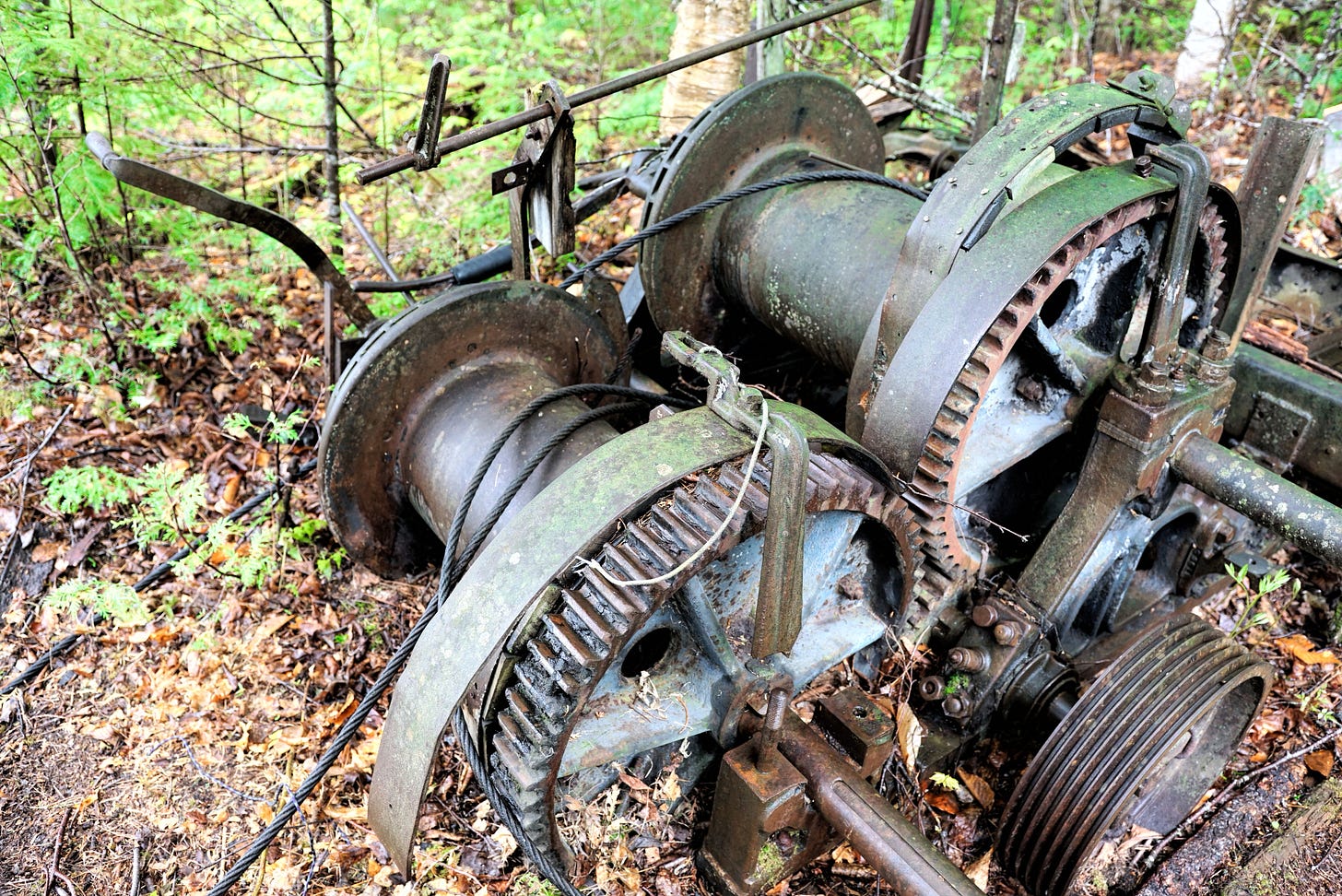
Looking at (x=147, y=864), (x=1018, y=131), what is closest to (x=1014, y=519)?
(x=1018, y=131)

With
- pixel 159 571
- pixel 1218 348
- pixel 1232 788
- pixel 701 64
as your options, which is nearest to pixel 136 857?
pixel 159 571

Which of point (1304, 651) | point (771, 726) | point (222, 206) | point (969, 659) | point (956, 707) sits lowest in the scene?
point (1304, 651)

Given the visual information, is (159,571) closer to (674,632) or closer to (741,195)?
(674,632)

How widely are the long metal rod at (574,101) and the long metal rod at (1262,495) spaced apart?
7.21ft

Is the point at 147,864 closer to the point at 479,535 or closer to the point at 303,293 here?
the point at 479,535

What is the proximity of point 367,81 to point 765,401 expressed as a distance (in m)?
5.47

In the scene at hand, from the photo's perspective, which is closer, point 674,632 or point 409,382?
point 674,632

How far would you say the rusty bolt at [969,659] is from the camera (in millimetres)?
3033

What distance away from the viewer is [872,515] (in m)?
2.53

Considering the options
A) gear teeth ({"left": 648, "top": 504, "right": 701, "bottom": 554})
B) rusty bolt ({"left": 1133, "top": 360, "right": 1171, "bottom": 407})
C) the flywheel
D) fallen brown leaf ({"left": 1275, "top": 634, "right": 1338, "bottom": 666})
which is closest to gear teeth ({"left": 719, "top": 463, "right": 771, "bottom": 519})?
the flywheel

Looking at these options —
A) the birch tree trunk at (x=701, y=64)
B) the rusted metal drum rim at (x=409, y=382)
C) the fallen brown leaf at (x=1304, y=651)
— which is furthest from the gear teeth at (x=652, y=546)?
the birch tree trunk at (x=701, y=64)

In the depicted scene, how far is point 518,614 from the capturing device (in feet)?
7.04

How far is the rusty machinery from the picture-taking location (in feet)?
7.28

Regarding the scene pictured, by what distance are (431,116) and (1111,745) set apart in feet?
8.86
